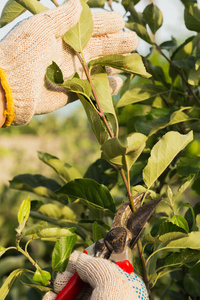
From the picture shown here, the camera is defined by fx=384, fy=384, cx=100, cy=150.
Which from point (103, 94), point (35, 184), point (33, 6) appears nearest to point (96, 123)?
point (103, 94)

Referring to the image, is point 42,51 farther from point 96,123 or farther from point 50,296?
point 50,296

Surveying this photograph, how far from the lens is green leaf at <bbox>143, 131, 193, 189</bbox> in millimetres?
731

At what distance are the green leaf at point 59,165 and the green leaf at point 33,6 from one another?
34cm

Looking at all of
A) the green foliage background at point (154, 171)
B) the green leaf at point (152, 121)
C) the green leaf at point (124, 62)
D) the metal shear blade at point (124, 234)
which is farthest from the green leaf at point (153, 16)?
the metal shear blade at point (124, 234)

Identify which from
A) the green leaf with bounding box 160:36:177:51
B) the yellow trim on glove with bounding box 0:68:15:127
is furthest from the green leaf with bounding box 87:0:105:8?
the yellow trim on glove with bounding box 0:68:15:127

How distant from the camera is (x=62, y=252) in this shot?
2.25 feet

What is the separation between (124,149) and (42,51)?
302 millimetres

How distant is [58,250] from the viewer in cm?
69

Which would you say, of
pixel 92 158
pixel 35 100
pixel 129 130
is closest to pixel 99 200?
pixel 35 100

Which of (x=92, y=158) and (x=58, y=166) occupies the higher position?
(x=58, y=166)

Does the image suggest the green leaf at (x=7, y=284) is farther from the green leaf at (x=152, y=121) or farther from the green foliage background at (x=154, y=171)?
the green leaf at (x=152, y=121)

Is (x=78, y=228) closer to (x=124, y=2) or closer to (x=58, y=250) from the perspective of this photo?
(x=58, y=250)

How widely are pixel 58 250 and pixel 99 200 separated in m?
0.16

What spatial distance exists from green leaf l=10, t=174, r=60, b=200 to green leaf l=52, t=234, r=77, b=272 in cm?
35
